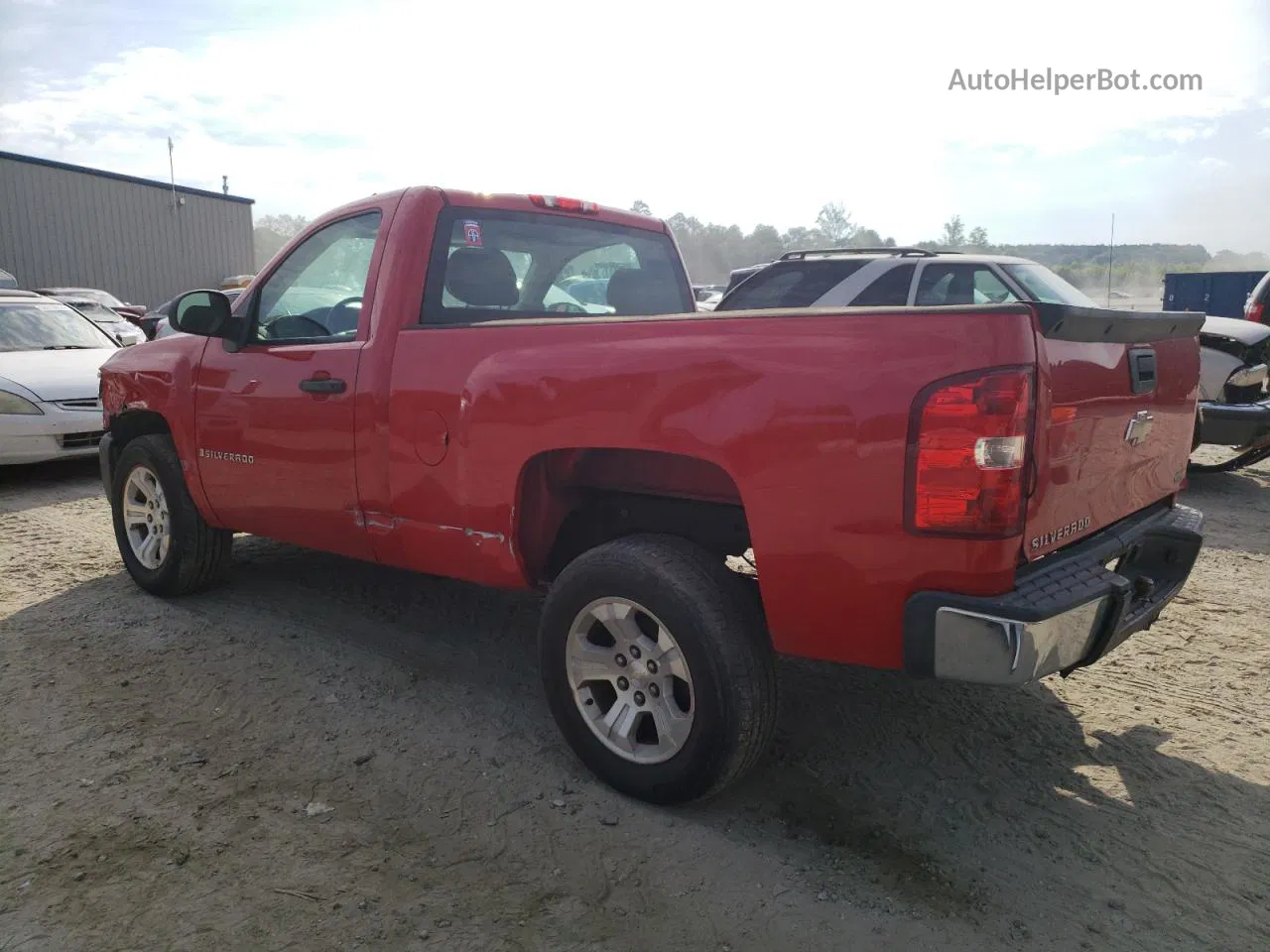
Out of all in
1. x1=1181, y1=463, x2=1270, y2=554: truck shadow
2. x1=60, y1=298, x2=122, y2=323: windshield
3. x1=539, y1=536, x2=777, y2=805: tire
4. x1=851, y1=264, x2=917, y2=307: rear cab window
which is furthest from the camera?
x1=60, y1=298, x2=122, y2=323: windshield

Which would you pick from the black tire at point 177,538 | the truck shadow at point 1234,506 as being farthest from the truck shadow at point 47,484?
the truck shadow at point 1234,506

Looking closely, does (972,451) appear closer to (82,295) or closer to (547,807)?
(547,807)

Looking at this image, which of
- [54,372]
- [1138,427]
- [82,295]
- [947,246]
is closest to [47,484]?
[54,372]

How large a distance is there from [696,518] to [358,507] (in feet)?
4.50

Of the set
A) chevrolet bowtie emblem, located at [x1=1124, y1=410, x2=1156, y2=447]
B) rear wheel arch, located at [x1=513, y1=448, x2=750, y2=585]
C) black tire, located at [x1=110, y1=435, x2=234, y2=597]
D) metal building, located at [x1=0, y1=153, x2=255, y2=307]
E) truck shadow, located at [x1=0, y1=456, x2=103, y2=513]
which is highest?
metal building, located at [x1=0, y1=153, x2=255, y2=307]

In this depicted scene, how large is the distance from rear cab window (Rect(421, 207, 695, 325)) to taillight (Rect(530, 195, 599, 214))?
0.04 meters

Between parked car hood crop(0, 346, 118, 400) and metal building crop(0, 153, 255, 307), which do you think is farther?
metal building crop(0, 153, 255, 307)

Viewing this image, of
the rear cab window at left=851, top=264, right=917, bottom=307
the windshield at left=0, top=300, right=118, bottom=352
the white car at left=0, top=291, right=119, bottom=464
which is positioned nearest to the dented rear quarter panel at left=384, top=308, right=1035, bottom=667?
the rear cab window at left=851, top=264, right=917, bottom=307

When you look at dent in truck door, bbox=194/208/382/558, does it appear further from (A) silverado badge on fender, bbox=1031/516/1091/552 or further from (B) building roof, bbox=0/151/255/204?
(B) building roof, bbox=0/151/255/204

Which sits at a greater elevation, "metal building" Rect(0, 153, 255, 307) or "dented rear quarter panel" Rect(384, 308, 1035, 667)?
"metal building" Rect(0, 153, 255, 307)

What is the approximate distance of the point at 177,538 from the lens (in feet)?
15.1

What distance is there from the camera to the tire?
2.63 meters

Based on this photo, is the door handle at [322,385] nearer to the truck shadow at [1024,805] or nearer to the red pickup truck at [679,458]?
the red pickup truck at [679,458]

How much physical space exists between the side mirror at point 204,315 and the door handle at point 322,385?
0.67 metres
